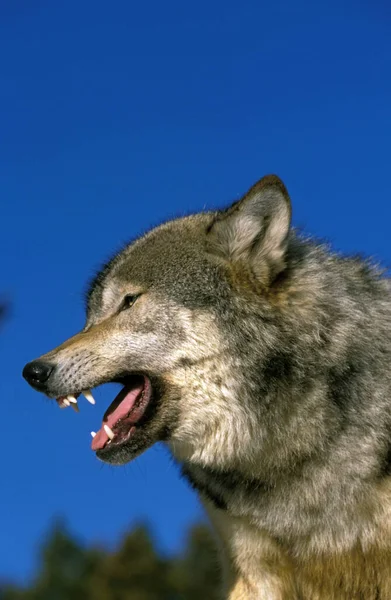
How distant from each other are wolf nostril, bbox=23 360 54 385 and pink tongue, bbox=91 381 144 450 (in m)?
0.49

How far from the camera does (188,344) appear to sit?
6.21m

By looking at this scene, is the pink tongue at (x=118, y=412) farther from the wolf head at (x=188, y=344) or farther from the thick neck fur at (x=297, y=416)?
the thick neck fur at (x=297, y=416)

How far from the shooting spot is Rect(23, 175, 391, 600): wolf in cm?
620

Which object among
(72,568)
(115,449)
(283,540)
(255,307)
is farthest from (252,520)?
(72,568)

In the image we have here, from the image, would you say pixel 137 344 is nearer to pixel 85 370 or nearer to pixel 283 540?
pixel 85 370

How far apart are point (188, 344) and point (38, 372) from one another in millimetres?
1008

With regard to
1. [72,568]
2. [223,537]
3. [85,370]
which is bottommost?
[72,568]

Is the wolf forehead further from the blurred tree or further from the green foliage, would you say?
the blurred tree

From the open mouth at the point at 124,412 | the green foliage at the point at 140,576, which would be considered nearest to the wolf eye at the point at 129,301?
the open mouth at the point at 124,412

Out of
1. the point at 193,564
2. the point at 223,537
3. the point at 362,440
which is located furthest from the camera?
the point at 193,564

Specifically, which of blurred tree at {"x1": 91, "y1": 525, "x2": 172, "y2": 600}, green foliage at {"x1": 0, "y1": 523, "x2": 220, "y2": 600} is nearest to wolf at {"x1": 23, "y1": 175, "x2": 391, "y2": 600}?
green foliage at {"x1": 0, "y1": 523, "x2": 220, "y2": 600}

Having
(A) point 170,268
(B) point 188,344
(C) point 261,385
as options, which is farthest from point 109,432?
(A) point 170,268

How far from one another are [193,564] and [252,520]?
76.5ft

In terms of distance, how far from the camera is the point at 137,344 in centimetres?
631
